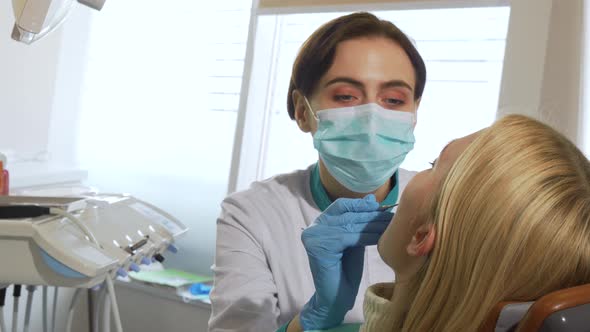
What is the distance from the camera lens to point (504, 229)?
0.79m

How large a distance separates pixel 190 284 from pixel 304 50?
5.21 ft

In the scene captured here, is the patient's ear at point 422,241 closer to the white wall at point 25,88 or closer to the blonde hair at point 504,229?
the blonde hair at point 504,229

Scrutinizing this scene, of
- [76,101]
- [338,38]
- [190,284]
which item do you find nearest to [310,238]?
[338,38]

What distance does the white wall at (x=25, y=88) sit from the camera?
2.73 metres

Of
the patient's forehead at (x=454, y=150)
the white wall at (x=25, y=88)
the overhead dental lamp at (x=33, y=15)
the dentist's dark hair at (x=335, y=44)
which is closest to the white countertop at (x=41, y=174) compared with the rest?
the white wall at (x=25, y=88)

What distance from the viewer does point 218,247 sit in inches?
58.5

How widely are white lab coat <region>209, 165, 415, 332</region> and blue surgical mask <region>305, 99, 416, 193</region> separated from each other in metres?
0.12

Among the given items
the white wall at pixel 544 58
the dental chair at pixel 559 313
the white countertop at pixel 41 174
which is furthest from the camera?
the white countertop at pixel 41 174

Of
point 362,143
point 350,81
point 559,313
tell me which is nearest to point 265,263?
point 362,143

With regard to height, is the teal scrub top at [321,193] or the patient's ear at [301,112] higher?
the patient's ear at [301,112]

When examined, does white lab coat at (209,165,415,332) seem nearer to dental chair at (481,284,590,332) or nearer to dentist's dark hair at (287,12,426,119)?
dentist's dark hair at (287,12,426,119)

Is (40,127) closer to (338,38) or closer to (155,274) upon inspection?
(155,274)

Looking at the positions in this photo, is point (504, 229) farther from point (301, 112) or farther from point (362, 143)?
point (301, 112)

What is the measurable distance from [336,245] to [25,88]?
2.26 meters
